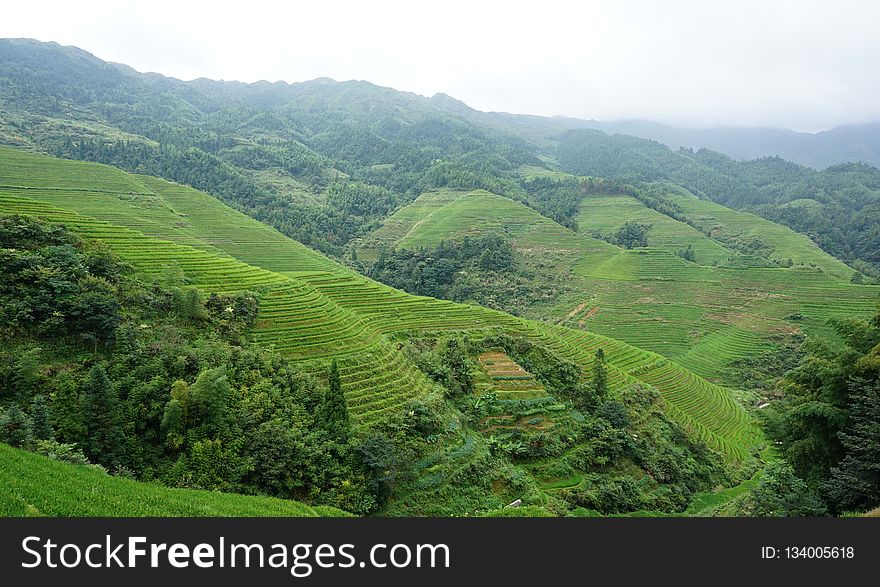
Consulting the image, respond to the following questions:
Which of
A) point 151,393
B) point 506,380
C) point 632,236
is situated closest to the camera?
point 151,393

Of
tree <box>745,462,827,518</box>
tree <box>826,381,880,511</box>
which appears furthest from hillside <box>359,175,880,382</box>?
tree <box>826,381,880,511</box>

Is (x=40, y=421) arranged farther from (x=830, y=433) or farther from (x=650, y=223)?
(x=650, y=223)

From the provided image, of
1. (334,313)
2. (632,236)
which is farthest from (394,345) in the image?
(632,236)

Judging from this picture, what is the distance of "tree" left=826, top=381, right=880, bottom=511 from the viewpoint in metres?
13.9

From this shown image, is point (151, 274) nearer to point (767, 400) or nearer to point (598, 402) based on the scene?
point (598, 402)

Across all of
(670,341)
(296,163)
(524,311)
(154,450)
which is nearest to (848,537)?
(154,450)

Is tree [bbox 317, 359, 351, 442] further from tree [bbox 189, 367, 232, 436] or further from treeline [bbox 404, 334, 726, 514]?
treeline [bbox 404, 334, 726, 514]

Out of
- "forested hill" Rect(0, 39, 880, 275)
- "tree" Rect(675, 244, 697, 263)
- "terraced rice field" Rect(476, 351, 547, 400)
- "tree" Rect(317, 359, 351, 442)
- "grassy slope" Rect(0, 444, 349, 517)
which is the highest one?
"forested hill" Rect(0, 39, 880, 275)

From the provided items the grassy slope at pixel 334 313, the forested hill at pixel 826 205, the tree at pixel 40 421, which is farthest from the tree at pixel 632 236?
the tree at pixel 40 421

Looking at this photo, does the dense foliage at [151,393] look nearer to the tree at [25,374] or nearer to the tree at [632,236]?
the tree at [25,374]

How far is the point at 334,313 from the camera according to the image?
98.6 feet

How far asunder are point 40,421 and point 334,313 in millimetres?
16522

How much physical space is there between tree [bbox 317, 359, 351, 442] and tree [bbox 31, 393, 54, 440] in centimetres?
875

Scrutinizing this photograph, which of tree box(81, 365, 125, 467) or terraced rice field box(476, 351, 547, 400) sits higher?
tree box(81, 365, 125, 467)
